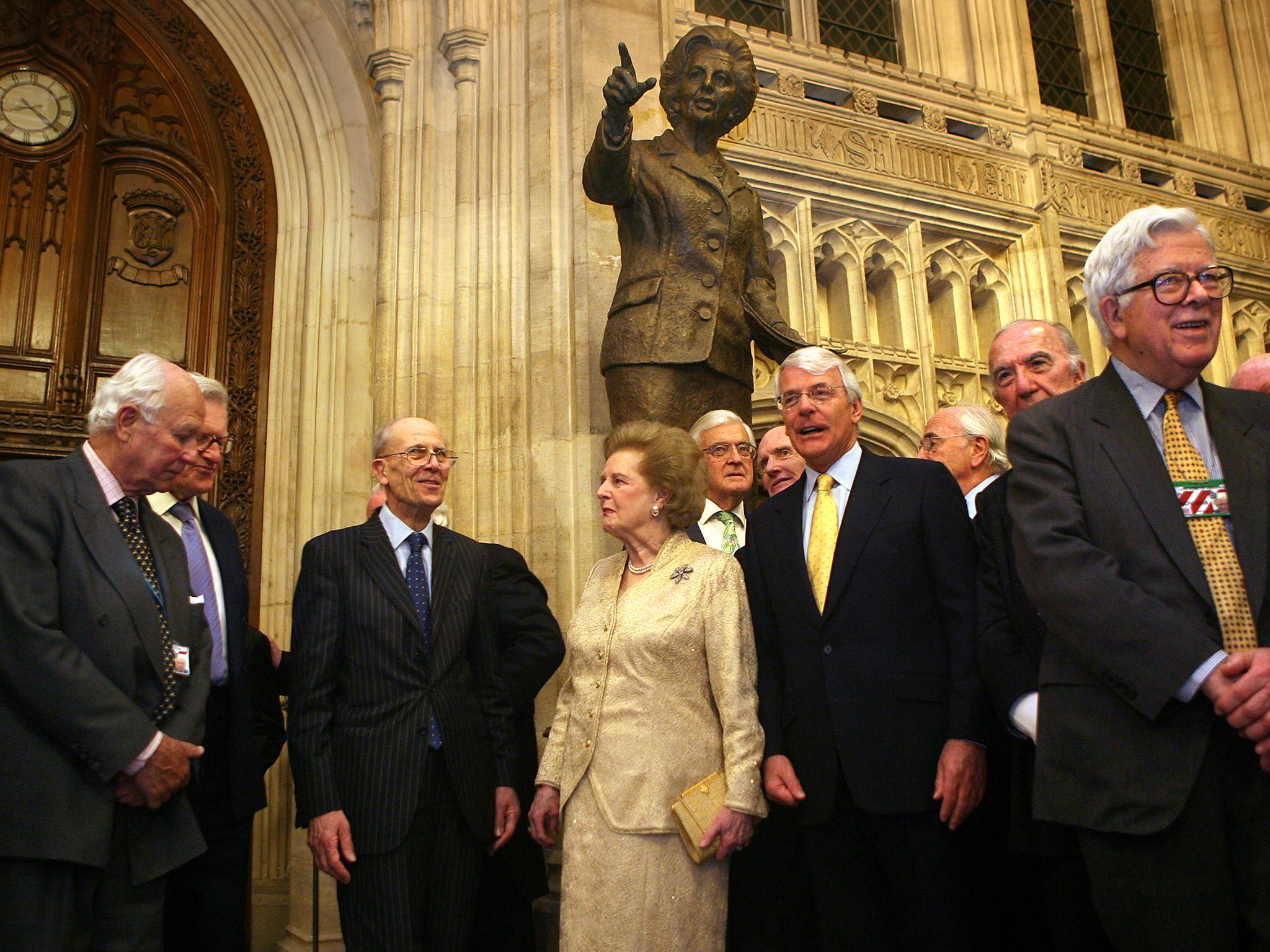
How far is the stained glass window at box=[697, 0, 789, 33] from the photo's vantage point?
6.18 metres

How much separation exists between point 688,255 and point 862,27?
4251mm

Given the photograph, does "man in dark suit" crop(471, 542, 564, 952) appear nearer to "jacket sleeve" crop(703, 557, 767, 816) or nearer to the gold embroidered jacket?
the gold embroidered jacket

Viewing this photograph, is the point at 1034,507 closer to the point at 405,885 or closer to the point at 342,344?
the point at 405,885

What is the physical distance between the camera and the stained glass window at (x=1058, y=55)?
24.0 ft

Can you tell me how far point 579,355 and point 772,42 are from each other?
2.56 m

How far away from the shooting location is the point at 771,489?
11.6 ft

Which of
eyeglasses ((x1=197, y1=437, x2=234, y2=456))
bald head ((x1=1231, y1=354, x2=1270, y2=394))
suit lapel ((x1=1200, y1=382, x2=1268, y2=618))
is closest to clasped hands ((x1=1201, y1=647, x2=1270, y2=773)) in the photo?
suit lapel ((x1=1200, y1=382, x2=1268, y2=618))

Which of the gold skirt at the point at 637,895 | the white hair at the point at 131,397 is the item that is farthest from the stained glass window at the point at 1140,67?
the white hair at the point at 131,397

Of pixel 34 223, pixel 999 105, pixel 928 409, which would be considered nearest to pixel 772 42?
pixel 999 105

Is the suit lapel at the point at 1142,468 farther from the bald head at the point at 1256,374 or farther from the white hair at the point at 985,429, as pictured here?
the bald head at the point at 1256,374

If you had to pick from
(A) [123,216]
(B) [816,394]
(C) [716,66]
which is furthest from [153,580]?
(A) [123,216]

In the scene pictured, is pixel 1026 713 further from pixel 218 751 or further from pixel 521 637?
pixel 218 751

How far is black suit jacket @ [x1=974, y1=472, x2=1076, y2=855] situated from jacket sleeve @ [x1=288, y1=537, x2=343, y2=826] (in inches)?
59.9

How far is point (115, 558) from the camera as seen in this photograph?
2098 millimetres
